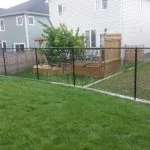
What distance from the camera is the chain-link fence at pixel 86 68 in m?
9.05

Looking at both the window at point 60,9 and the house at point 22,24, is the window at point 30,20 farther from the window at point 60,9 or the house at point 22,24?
the window at point 60,9

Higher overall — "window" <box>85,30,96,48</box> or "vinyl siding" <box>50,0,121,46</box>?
"vinyl siding" <box>50,0,121,46</box>

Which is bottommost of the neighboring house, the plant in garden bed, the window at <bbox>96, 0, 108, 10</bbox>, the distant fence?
the distant fence

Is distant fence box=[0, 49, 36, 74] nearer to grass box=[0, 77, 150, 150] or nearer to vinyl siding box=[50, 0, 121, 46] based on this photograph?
vinyl siding box=[50, 0, 121, 46]

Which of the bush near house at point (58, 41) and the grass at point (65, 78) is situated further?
the bush near house at point (58, 41)

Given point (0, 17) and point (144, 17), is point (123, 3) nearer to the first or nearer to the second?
point (144, 17)

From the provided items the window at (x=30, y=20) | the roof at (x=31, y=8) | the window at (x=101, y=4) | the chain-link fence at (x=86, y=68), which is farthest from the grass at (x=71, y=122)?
the roof at (x=31, y=8)

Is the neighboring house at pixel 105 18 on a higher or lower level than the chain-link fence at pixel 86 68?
higher

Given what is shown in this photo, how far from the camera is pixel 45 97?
273 inches

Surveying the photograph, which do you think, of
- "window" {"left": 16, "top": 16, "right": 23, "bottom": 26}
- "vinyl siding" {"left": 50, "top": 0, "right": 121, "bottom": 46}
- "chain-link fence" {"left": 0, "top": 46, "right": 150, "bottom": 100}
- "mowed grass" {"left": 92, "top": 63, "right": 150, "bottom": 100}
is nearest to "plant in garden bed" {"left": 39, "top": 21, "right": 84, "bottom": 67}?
"chain-link fence" {"left": 0, "top": 46, "right": 150, "bottom": 100}

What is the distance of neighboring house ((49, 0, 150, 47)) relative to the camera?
17.1 m

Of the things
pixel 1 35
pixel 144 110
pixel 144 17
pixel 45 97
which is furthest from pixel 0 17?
pixel 144 110

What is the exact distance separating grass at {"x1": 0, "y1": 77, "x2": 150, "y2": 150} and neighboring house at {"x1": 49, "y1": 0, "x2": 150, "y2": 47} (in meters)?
10.8

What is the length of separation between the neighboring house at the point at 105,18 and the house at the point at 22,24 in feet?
19.1
